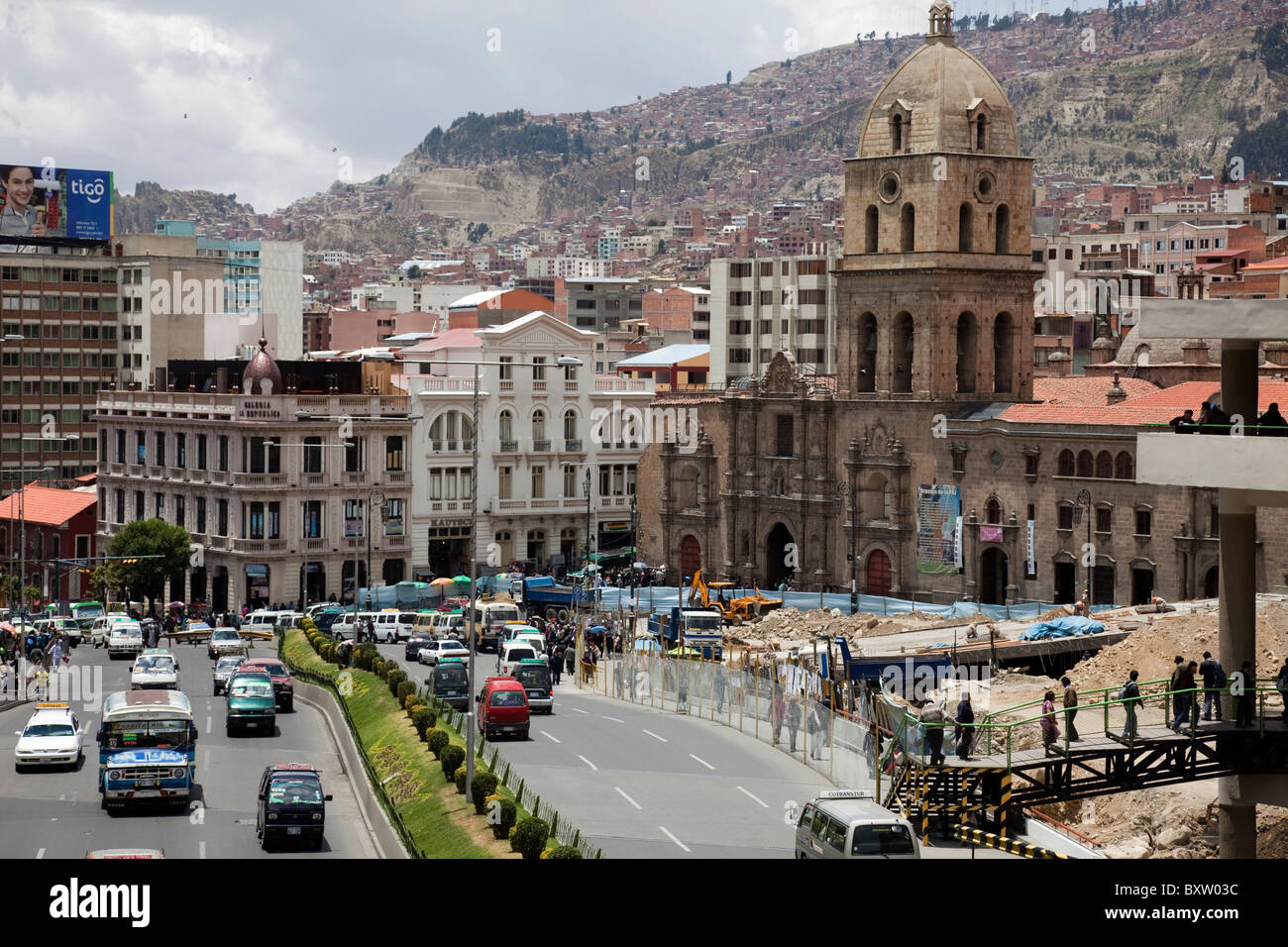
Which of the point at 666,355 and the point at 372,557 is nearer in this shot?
the point at 372,557

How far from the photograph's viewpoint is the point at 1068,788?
32.9 metres

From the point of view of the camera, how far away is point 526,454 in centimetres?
11300

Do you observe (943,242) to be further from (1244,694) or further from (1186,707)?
(1244,694)

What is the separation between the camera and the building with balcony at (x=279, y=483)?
103m

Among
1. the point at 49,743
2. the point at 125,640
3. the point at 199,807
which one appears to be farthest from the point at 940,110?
the point at 199,807

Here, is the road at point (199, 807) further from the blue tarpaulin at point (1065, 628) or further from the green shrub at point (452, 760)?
the blue tarpaulin at point (1065, 628)

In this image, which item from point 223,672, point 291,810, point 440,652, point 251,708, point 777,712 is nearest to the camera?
point 291,810

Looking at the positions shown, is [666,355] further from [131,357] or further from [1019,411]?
[1019,411]

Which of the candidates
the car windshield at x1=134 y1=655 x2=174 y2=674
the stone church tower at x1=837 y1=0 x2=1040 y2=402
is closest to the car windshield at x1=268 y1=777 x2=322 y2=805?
the car windshield at x1=134 y1=655 x2=174 y2=674

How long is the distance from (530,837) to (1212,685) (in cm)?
1196

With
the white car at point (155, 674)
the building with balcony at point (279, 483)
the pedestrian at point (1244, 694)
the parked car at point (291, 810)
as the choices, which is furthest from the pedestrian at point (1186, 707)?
the building with balcony at point (279, 483)

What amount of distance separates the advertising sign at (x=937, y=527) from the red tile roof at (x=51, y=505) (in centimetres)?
4920

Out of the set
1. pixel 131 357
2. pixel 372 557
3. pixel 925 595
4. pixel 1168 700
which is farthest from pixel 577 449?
pixel 1168 700

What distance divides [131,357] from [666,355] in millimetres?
42235
